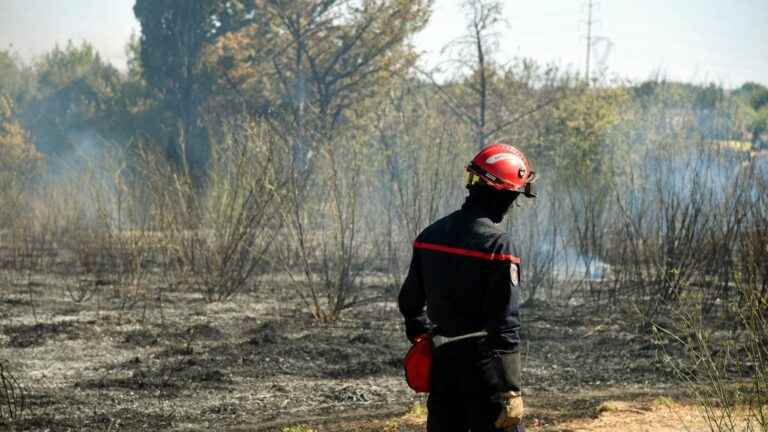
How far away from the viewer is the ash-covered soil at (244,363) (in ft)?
28.9

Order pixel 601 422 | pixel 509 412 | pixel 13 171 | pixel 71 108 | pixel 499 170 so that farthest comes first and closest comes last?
pixel 71 108
pixel 13 171
pixel 601 422
pixel 499 170
pixel 509 412

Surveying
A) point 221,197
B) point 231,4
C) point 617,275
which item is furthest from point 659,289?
point 231,4

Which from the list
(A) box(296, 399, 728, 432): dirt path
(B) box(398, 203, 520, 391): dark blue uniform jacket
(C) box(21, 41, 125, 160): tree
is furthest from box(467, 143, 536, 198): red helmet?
(C) box(21, 41, 125, 160): tree

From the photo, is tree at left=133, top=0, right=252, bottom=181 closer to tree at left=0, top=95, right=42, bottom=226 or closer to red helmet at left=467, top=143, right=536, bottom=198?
tree at left=0, top=95, right=42, bottom=226

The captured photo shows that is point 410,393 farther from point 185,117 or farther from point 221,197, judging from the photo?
point 185,117

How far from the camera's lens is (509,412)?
4.78 m

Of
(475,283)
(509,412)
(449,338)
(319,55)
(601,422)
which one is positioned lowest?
(601,422)

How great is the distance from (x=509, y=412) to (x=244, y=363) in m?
6.66

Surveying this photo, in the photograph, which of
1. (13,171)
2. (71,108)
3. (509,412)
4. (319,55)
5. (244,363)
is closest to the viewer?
(509,412)

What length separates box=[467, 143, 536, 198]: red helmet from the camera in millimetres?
5027

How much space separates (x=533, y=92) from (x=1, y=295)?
15870 millimetres

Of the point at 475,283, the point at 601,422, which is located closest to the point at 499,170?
the point at 475,283

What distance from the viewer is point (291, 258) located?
2058 cm

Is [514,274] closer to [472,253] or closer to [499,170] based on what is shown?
[472,253]
